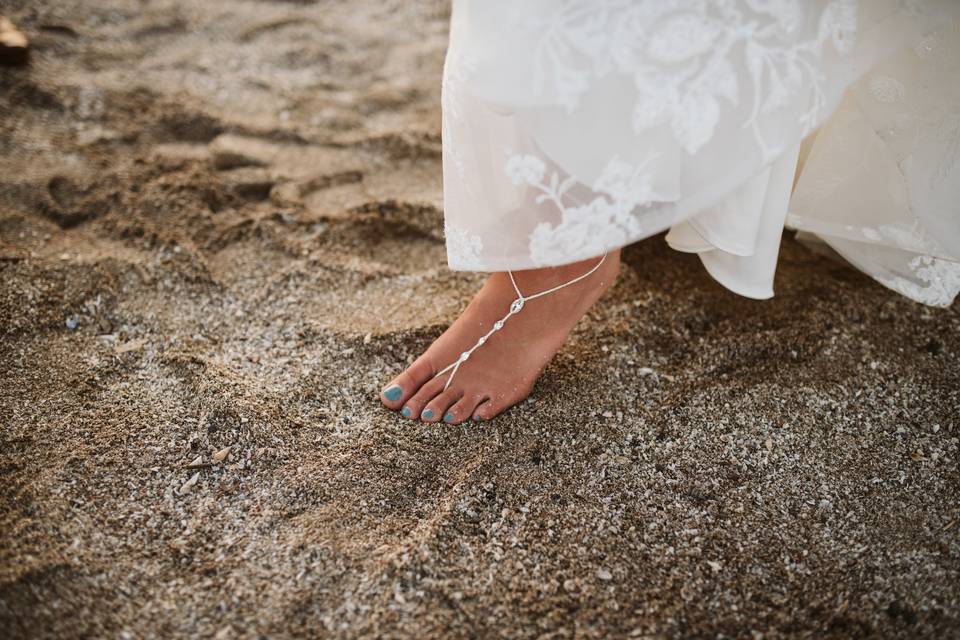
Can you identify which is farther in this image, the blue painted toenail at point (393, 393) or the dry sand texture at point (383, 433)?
the blue painted toenail at point (393, 393)

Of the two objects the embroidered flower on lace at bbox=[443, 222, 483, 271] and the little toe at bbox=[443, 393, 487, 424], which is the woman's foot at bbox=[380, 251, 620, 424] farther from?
the embroidered flower on lace at bbox=[443, 222, 483, 271]

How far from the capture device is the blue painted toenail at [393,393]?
1.10 m

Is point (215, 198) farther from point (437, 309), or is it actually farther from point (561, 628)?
point (561, 628)

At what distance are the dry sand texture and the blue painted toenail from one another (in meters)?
0.05

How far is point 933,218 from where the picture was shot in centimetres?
106

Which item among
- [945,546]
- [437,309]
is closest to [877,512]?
[945,546]

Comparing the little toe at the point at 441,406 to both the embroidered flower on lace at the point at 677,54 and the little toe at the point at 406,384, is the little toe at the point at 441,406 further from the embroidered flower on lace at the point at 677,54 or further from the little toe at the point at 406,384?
the embroidered flower on lace at the point at 677,54

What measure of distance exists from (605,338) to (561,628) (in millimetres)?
553

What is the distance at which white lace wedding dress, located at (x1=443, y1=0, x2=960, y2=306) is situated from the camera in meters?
0.81

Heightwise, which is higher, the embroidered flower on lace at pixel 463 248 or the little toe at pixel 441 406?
the embroidered flower on lace at pixel 463 248

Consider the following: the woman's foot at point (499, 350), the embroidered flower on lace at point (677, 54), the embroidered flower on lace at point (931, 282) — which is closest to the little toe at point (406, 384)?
the woman's foot at point (499, 350)

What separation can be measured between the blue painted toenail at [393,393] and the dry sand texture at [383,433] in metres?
0.05

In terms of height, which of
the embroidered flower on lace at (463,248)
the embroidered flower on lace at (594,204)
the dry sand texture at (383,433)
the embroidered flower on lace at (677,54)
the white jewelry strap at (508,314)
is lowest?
the dry sand texture at (383,433)

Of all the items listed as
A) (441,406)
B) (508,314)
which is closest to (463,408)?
(441,406)
